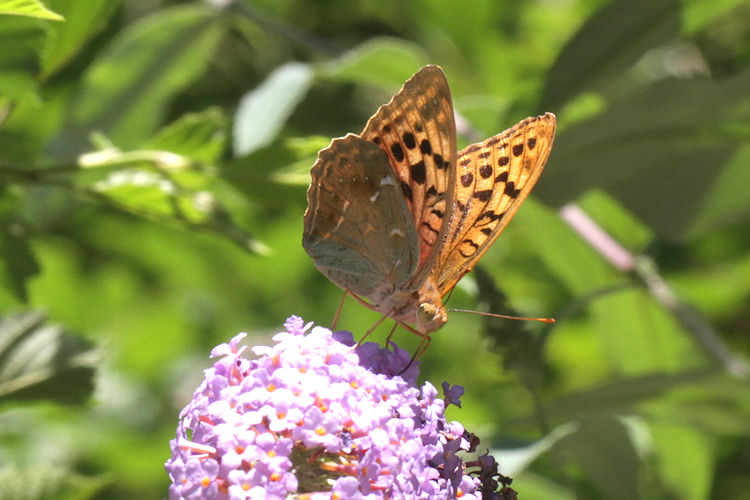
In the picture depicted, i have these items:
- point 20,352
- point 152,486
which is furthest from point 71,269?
point 20,352

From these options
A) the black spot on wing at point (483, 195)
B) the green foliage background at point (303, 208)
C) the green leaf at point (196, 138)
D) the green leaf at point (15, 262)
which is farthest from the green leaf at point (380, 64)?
the green leaf at point (15, 262)

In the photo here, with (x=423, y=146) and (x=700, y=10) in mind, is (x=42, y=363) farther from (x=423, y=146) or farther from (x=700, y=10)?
(x=700, y=10)

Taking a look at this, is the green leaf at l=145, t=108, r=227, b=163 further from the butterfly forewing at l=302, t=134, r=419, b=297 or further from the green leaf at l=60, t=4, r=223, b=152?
the green leaf at l=60, t=4, r=223, b=152

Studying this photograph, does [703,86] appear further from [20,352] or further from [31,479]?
[31,479]

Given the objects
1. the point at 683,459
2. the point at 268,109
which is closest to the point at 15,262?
the point at 268,109

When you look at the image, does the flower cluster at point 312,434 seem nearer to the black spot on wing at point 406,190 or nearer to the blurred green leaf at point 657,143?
the black spot on wing at point 406,190

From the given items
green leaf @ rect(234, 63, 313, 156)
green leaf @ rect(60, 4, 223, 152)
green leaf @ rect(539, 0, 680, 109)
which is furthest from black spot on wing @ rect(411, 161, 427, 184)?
green leaf @ rect(60, 4, 223, 152)
